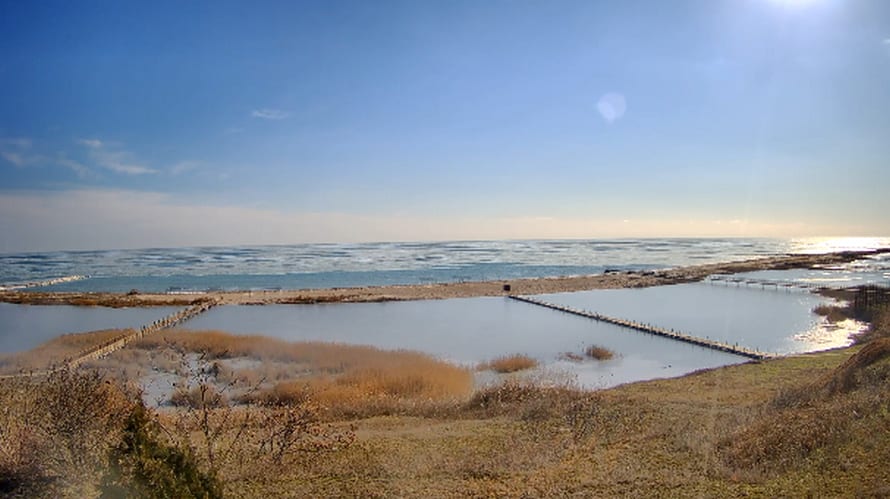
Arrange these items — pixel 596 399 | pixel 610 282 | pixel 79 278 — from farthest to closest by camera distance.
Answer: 1. pixel 79 278
2. pixel 610 282
3. pixel 596 399

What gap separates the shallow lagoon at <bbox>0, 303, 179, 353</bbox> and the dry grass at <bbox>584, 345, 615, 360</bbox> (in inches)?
1093

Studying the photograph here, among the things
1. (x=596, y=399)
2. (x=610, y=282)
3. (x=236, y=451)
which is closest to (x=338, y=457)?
(x=236, y=451)

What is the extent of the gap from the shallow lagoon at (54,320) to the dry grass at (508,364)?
76.6 ft

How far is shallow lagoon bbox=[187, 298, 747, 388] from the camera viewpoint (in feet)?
76.7

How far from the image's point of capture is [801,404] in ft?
36.8

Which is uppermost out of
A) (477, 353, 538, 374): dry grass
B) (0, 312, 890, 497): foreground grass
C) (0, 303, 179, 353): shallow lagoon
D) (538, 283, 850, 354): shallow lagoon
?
(0, 312, 890, 497): foreground grass

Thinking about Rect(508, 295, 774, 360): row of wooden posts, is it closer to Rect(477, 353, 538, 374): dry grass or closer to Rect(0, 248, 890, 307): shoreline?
Rect(477, 353, 538, 374): dry grass

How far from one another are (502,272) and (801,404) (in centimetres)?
7385

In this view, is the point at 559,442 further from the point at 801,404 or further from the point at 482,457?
the point at 801,404

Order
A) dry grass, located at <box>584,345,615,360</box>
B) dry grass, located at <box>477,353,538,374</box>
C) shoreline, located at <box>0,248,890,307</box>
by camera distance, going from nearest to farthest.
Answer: dry grass, located at <box>477,353,538,374</box>
dry grass, located at <box>584,345,615,360</box>
shoreline, located at <box>0,248,890,307</box>

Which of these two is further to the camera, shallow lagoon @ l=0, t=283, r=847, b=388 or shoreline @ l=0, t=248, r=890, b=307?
shoreline @ l=0, t=248, r=890, b=307

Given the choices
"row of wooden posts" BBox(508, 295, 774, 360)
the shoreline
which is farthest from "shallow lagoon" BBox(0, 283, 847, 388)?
the shoreline

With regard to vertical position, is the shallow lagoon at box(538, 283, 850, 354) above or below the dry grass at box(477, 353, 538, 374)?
above

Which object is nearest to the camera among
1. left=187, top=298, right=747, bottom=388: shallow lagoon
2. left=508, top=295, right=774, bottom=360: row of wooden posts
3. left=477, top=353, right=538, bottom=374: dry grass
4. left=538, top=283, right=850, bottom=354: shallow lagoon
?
left=477, top=353, right=538, bottom=374: dry grass
